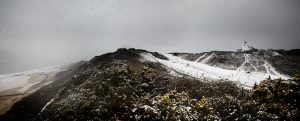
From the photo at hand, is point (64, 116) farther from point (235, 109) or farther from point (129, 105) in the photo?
point (235, 109)

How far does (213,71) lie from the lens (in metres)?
53.1

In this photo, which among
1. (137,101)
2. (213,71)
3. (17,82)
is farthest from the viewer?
(17,82)

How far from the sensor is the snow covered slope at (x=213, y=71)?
44594 mm

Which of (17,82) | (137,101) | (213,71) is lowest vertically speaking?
(17,82)

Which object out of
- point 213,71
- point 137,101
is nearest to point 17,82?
point 213,71

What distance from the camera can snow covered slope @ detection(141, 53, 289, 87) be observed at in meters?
44.6

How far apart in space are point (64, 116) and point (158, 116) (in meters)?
9.36

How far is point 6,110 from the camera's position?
40.2m

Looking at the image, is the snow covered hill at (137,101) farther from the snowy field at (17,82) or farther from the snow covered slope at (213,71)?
the snowy field at (17,82)

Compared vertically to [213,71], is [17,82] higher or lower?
lower

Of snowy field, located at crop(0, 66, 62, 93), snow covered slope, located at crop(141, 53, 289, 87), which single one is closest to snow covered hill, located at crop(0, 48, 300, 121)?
snow covered slope, located at crop(141, 53, 289, 87)

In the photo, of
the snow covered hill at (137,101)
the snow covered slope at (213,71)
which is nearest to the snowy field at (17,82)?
the snow covered hill at (137,101)

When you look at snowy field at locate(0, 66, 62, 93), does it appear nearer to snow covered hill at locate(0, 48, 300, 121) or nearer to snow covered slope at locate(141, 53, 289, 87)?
snow covered hill at locate(0, 48, 300, 121)

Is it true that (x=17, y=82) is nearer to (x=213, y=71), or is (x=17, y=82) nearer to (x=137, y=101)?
(x=213, y=71)
